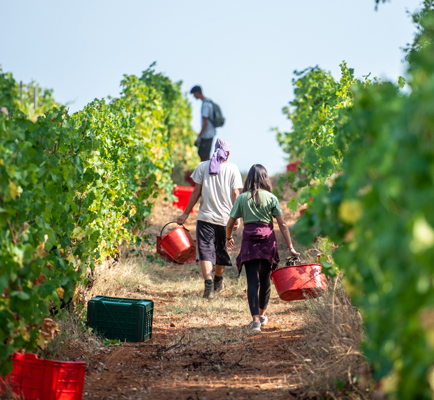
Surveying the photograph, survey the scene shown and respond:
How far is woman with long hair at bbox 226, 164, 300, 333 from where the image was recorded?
4.70m

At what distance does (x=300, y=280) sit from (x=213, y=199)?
1.68m

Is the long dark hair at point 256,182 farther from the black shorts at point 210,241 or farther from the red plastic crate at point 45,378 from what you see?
the red plastic crate at point 45,378

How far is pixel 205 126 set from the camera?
9875mm

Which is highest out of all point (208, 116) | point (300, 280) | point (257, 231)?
point (208, 116)

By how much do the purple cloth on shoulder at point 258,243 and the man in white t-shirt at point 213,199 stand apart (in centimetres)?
120

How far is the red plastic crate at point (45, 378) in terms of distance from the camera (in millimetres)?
2916

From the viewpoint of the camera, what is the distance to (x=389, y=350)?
5.48 feet

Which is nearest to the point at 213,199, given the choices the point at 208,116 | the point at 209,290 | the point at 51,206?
the point at 209,290

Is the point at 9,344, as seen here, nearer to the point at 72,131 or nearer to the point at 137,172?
the point at 72,131

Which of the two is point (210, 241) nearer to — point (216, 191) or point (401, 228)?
point (216, 191)

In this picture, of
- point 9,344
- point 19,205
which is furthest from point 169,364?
point 19,205

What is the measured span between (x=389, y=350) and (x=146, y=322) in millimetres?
3015

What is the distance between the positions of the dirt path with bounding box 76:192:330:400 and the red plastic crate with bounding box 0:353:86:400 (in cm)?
26

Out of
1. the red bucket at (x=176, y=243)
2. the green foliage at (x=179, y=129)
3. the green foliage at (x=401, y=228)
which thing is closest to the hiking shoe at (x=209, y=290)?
the red bucket at (x=176, y=243)
